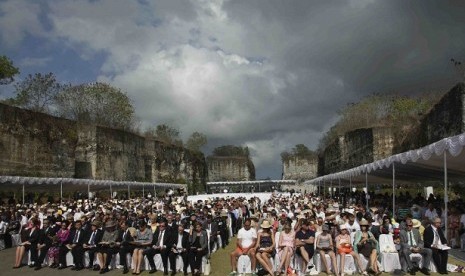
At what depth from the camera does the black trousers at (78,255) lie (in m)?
11.6

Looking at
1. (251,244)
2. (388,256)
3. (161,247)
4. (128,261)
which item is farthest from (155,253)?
(388,256)

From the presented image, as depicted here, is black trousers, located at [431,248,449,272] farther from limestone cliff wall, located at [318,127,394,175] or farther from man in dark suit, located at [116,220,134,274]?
limestone cliff wall, located at [318,127,394,175]

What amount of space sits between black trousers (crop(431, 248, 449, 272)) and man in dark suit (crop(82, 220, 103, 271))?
7.91m

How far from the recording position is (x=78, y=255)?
11.6m

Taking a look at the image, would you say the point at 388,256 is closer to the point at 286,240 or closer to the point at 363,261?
the point at 363,261

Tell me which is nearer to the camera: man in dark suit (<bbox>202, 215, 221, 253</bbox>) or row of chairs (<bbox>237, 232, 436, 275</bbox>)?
row of chairs (<bbox>237, 232, 436, 275</bbox>)

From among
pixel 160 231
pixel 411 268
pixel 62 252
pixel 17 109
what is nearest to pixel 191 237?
pixel 160 231

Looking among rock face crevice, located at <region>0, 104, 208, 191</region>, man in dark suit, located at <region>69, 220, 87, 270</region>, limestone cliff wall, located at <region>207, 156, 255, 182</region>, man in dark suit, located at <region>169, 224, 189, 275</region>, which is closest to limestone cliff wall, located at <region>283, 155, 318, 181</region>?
limestone cliff wall, located at <region>207, 156, 255, 182</region>

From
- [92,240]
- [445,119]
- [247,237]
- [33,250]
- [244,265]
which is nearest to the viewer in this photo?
[244,265]

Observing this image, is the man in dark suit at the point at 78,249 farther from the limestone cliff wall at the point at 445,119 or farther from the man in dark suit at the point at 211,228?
the limestone cliff wall at the point at 445,119

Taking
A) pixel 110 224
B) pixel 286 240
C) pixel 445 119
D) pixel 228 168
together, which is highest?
pixel 445 119

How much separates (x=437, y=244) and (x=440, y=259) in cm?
32

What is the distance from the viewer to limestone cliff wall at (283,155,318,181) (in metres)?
75.2

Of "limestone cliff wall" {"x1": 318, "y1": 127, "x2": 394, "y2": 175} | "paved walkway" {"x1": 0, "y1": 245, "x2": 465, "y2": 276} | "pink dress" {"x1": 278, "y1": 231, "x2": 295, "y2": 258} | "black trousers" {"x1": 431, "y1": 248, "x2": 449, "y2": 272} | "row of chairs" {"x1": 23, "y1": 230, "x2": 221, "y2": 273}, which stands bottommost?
"paved walkway" {"x1": 0, "y1": 245, "x2": 465, "y2": 276}
